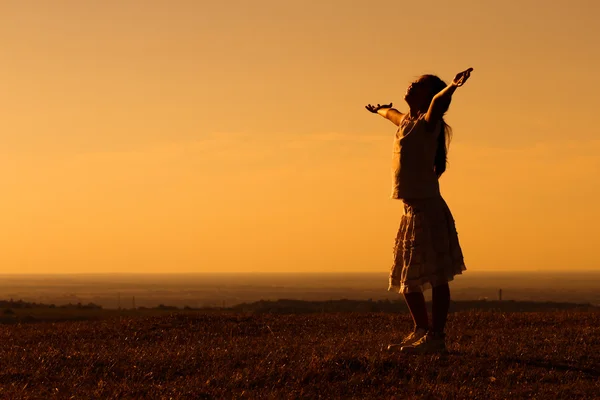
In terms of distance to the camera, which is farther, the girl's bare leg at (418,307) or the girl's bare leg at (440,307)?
the girl's bare leg at (418,307)

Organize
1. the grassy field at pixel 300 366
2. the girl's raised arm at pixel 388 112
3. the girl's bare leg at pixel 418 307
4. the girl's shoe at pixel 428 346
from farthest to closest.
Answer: the girl's raised arm at pixel 388 112 < the girl's bare leg at pixel 418 307 < the girl's shoe at pixel 428 346 < the grassy field at pixel 300 366

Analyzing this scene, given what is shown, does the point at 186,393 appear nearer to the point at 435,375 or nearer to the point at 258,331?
the point at 435,375

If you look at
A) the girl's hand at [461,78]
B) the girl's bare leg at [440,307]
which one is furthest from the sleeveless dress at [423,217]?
the girl's hand at [461,78]

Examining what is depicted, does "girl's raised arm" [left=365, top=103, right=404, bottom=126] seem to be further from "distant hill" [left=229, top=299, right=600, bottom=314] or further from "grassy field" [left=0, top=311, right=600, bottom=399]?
"distant hill" [left=229, top=299, right=600, bottom=314]

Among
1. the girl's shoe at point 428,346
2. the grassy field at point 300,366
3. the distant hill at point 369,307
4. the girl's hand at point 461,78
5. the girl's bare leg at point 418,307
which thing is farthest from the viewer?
the distant hill at point 369,307

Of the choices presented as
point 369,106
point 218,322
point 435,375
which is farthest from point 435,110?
point 218,322

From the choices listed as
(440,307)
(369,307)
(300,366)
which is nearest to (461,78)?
(440,307)

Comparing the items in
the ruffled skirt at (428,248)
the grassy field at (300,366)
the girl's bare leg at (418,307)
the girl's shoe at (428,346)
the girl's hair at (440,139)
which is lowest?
the grassy field at (300,366)

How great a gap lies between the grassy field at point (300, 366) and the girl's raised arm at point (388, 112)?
3060 mm

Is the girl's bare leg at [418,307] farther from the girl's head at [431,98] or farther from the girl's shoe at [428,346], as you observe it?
the girl's head at [431,98]

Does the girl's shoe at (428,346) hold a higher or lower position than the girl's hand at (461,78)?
lower

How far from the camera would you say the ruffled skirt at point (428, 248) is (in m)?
10.8

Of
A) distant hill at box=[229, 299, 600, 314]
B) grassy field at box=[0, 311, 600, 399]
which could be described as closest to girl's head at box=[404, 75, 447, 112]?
grassy field at box=[0, 311, 600, 399]

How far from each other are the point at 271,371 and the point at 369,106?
4670mm
